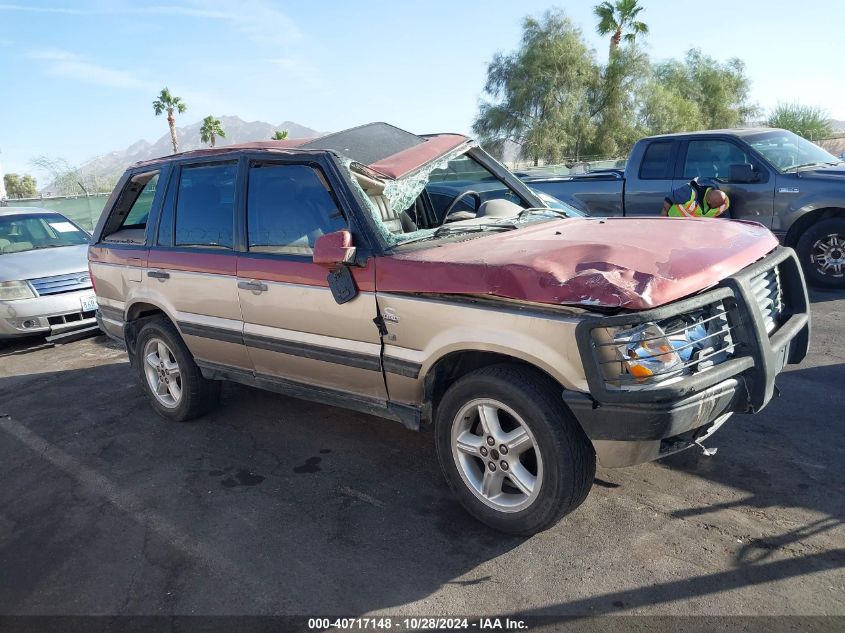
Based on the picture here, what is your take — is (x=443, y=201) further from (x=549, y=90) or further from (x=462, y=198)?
(x=549, y=90)

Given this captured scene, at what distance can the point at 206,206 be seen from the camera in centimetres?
439

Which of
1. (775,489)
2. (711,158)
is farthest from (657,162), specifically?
(775,489)

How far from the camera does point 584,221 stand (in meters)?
4.16

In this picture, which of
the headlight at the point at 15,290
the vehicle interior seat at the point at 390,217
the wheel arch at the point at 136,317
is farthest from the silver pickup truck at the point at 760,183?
the headlight at the point at 15,290

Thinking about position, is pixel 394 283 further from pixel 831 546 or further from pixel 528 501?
pixel 831 546

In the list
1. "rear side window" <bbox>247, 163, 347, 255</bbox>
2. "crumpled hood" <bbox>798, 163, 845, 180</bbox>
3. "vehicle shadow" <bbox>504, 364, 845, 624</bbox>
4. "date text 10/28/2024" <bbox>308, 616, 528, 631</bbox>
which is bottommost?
"vehicle shadow" <bbox>504, 364, 845, 624</bbox>

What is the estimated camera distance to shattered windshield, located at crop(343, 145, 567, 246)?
12.1ft

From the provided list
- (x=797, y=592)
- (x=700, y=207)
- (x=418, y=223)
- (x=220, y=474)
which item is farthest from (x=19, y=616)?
(x=700, y=207)

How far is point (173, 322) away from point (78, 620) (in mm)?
2289

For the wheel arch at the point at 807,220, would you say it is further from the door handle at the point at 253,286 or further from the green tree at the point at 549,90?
the green tree at the point at 549,90

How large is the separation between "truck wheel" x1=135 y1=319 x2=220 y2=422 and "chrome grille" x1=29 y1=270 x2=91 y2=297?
3129mm

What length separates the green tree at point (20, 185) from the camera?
161ft

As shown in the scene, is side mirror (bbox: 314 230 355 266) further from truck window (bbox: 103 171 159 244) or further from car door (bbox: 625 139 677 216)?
car door (bbox: 625 139 677 216)

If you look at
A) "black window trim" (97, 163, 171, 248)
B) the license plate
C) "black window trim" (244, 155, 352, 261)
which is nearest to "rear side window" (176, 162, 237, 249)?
"black window trim" (244, 155, 352, 261)
